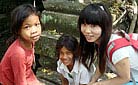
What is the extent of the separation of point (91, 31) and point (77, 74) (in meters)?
0.53

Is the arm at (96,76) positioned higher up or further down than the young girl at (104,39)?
further down

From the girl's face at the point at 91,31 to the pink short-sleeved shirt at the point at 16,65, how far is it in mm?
510

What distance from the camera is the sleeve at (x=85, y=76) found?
8.70 feet

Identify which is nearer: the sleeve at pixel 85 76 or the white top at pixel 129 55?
the white top at pixel 129 55

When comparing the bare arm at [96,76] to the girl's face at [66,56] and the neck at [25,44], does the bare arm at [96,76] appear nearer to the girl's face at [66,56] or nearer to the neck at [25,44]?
the girl's face at [66,56]

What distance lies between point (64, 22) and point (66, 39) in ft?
2.27

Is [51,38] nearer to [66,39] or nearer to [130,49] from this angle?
[66,39]

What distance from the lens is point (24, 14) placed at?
2.31m

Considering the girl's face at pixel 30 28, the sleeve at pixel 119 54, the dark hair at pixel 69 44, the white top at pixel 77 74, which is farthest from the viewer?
the white top at pixel 77 74

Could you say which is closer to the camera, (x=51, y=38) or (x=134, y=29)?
(x=51, y=38)

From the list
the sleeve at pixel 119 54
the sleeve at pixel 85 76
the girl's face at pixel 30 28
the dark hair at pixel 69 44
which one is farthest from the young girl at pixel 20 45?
the sleeve at pixel 119 54

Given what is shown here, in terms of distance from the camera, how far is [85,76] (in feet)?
8.75

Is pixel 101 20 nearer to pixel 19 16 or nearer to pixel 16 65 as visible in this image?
pixel 19 16

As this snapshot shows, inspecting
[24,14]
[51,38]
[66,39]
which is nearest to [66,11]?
[51,38]
